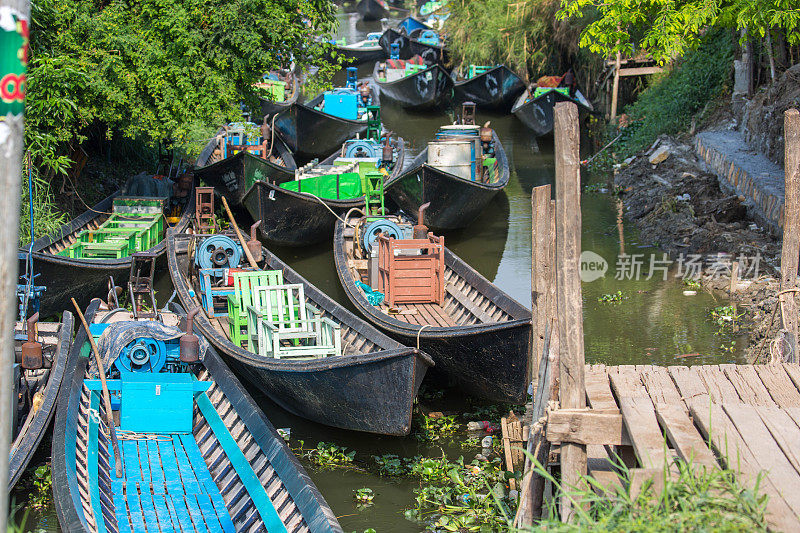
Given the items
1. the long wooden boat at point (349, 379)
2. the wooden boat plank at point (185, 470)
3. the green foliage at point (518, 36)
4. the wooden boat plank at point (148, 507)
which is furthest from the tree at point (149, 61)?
the green foliage at point (518, 36)

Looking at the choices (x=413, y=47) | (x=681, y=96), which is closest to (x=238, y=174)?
(x=681, y=96)

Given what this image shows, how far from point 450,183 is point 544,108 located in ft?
29.0

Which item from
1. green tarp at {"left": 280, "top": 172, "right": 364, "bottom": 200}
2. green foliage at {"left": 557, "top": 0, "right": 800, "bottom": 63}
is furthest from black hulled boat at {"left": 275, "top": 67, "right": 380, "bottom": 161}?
green foliage at {"left": 557, "top": 0, "right": 800, "bottom": 63}

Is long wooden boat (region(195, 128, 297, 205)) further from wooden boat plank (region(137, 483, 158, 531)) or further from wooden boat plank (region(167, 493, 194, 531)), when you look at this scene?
wooden boat plank (region(167, 493, 194, 531))

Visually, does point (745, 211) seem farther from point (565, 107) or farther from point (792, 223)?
point (565, 107)

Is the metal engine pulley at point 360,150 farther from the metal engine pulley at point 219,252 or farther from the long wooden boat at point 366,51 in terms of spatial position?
the long wooden boat at point 366,51

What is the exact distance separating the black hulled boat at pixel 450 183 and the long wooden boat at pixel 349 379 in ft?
17.6

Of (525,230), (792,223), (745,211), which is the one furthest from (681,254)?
(792,223)

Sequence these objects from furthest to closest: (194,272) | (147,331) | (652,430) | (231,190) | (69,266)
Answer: (231,190) → (194,272) → (69,266) → (147,331) → (652,430)

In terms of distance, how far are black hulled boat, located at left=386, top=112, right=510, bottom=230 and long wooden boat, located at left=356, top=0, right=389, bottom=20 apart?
3765 centimetres

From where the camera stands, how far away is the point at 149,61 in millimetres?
12820

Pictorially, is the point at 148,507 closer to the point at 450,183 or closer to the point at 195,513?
the point at 195,513

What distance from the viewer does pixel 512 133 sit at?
25.2 m

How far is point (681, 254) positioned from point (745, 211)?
53.5 inches
